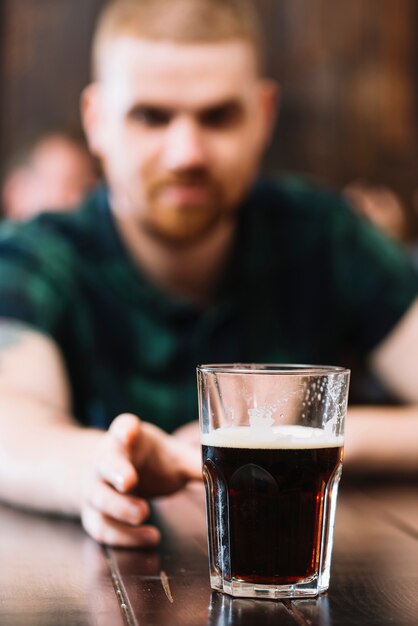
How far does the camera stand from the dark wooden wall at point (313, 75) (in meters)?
5.51

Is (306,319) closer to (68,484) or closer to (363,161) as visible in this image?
(68,484)

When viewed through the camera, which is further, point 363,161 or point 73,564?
point 363,161

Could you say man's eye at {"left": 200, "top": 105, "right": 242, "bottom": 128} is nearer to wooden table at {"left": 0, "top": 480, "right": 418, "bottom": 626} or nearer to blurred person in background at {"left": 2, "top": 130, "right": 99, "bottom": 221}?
wooden table at {"left": 0, "top": 480, "right": 418, "bottom": 626}

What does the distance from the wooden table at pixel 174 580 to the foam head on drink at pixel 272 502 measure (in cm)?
2

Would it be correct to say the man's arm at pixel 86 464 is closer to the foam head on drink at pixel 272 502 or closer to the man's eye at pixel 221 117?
the foam head on drink at pixel 272 502

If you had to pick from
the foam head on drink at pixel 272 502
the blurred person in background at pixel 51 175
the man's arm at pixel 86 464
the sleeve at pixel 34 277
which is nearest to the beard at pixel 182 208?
the sleeve at pixel 34 277

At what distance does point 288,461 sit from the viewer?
26.5 inches

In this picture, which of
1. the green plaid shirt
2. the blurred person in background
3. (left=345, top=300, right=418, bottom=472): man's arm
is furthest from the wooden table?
the blurred person in background

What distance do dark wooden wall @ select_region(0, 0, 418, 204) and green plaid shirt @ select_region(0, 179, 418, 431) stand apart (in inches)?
150

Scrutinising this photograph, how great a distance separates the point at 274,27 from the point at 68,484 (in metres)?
5.16

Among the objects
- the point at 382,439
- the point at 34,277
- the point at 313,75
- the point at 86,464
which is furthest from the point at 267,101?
the point at 313,75

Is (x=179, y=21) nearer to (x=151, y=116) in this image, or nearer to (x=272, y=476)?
(x=151, y=116)

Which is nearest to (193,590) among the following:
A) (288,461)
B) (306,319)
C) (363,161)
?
(288,461)

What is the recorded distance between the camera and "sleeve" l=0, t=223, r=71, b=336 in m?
1.41
